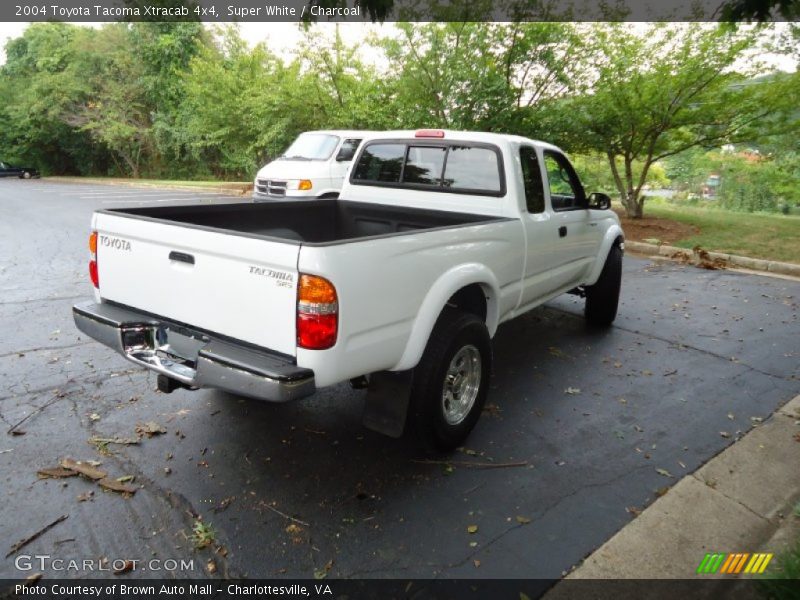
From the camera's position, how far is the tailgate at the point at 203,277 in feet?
8.17

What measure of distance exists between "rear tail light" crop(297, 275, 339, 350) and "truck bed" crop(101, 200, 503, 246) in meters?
1.42

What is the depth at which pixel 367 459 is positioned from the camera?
10.6 ft

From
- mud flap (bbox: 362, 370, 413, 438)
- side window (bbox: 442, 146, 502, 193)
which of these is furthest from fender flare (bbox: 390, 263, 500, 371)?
side window (bbox: 442, 146, 502, 193)

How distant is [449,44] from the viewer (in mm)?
12250

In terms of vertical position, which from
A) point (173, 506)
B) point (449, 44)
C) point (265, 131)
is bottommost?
point (173, 506)

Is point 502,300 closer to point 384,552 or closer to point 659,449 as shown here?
point 659,449

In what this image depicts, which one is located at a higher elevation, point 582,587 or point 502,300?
point 502,300

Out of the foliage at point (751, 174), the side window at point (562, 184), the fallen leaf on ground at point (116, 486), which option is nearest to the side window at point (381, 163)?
the side window at point (562, 184)

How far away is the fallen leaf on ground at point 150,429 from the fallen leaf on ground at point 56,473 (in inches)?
18.9

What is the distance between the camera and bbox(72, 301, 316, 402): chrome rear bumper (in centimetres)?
242

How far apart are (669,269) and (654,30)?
16.8 ft

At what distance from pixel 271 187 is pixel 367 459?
29.8 feet

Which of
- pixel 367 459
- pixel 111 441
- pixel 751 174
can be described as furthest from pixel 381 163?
pixel 751 174

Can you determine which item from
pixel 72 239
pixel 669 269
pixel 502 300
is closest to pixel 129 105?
pixel 72 239
